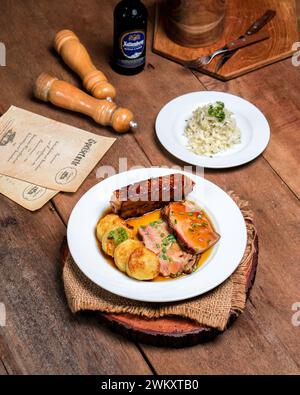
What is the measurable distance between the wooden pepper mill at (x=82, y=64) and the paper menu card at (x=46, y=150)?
161mm

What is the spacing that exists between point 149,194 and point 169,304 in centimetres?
28

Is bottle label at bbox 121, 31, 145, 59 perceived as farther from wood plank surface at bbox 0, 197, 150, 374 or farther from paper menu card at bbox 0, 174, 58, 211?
wood plank surface at bbox 0, 197, 150, 374

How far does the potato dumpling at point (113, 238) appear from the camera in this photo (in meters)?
1.39

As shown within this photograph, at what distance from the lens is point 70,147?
1812 millimetres

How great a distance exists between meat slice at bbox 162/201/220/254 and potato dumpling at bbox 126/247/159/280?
97 mm

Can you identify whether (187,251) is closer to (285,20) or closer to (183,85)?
(183,85)

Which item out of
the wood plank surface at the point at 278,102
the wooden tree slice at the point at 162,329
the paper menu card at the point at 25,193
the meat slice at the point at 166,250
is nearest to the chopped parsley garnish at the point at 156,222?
the meat slice at the point at 166,250

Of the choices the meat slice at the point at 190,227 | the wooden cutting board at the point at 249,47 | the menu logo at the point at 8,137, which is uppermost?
the meat slice at the point at 190,227

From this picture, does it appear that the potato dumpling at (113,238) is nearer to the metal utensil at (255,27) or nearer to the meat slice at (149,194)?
the meat slice at (149,194)

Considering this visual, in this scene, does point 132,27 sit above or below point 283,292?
above

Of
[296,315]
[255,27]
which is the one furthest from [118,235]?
[255,27]

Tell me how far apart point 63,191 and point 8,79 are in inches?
22.8

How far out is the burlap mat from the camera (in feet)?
4.43
